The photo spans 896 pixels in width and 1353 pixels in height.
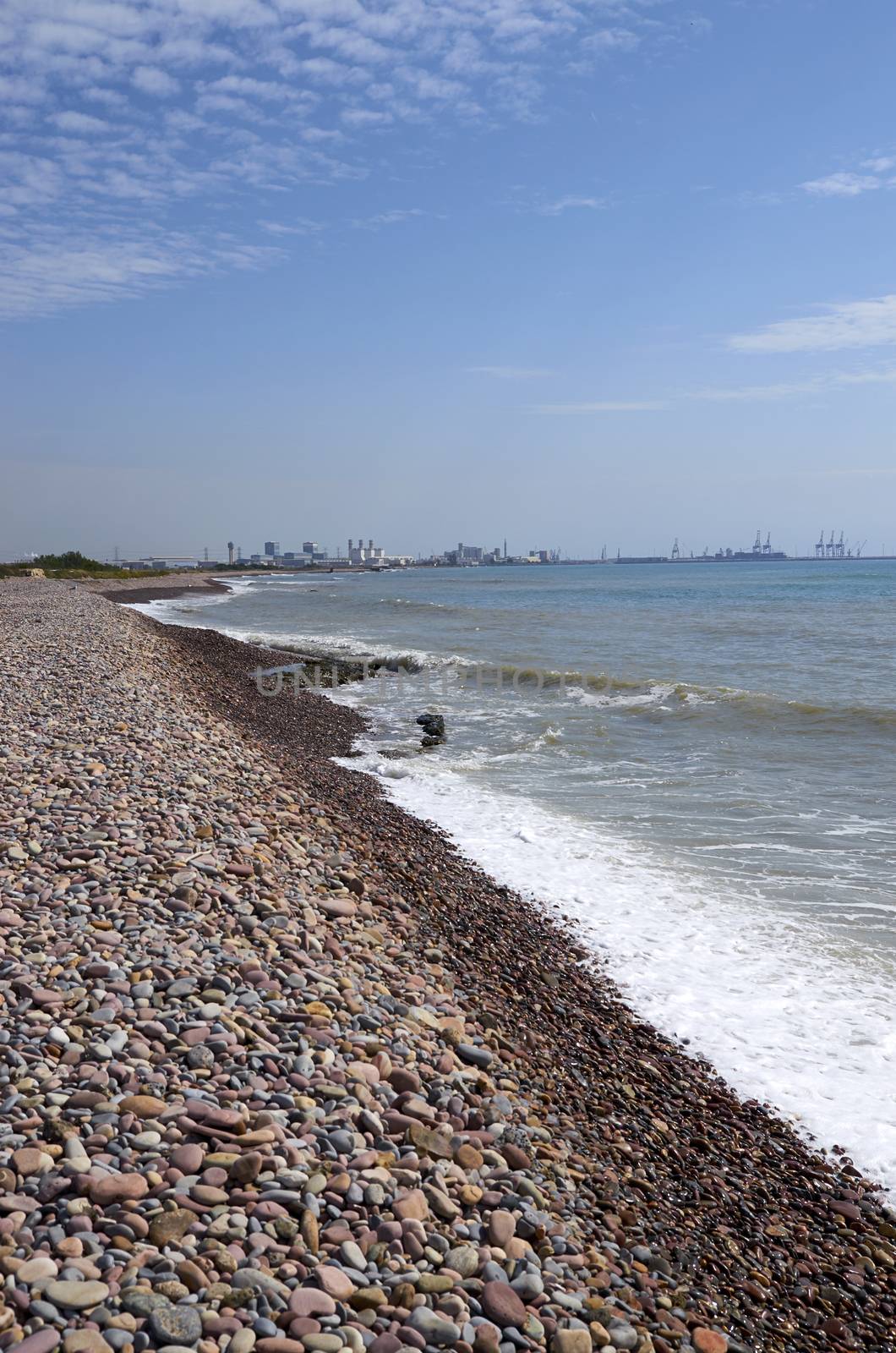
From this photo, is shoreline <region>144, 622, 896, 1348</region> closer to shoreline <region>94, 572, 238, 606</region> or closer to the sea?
the sea

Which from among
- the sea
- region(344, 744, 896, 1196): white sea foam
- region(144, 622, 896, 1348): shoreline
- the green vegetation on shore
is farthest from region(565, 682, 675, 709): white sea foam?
the green vegetation on shore

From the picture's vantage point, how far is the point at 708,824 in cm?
953

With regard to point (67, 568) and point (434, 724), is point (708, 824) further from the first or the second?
point (67, 568)

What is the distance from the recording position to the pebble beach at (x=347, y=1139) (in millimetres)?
2762

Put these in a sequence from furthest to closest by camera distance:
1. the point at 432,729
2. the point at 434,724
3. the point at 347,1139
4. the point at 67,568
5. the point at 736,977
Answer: the point at 67,568 < the point at 434,724 < the point at 432,729 < the point at 736,977 < the point at 347,1139

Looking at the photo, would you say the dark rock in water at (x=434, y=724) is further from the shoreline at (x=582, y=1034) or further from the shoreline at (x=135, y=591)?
the shoreline at (x=135, y=591)

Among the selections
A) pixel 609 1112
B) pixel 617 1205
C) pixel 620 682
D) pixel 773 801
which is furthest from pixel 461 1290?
pixel 620 682

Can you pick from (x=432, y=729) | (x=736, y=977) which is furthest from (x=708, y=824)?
(x=432, y=729)

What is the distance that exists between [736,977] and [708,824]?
3.67 m

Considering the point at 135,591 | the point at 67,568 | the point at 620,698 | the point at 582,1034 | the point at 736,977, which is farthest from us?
the point at 67,568

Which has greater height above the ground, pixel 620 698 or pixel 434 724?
pixel 620 698

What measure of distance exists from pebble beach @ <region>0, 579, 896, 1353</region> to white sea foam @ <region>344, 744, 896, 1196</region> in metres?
0.27

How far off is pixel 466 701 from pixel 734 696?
5469 mm

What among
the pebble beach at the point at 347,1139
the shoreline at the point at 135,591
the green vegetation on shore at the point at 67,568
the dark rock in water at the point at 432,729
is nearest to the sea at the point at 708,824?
the dark rock in water at the point at 432,729
